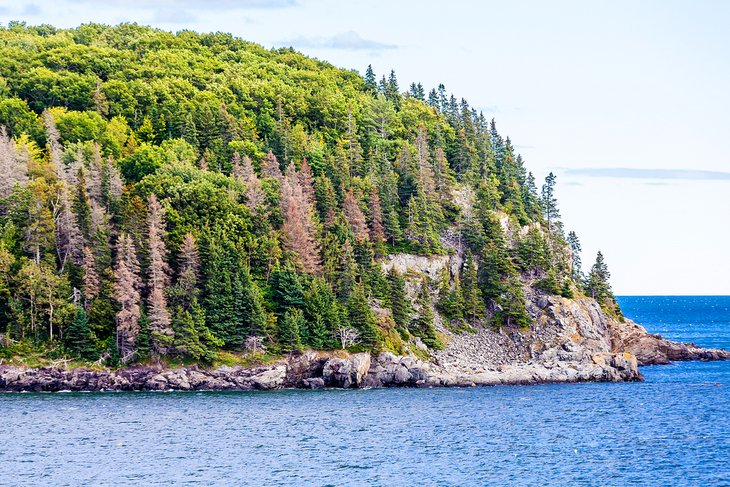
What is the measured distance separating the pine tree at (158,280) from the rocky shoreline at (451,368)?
3.79 meters

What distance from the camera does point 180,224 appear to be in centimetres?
13025

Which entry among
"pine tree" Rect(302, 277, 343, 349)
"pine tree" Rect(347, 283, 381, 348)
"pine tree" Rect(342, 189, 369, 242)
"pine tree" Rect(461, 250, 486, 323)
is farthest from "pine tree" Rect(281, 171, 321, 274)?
"pine tree" Rect(461, 250, 486, 323)

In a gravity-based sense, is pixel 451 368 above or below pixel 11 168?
below

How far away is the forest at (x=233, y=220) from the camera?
396ft

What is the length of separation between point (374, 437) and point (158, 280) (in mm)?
45557

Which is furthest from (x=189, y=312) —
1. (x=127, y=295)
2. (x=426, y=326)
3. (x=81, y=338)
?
(x=426, y=326)

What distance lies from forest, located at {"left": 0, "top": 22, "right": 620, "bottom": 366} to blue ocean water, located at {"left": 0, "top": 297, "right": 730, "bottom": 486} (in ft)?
37.4

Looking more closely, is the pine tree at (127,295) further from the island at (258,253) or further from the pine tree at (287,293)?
the pine tree at (287,293)

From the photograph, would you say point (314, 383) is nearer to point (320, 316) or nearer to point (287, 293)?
point (320, 316)

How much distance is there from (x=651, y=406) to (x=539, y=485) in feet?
139

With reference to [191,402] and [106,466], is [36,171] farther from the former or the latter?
[106,466]

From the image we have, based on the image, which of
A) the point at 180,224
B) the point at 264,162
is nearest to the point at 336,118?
the point at 264,162

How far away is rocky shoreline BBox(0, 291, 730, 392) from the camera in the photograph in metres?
115

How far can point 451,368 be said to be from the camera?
127 metres
